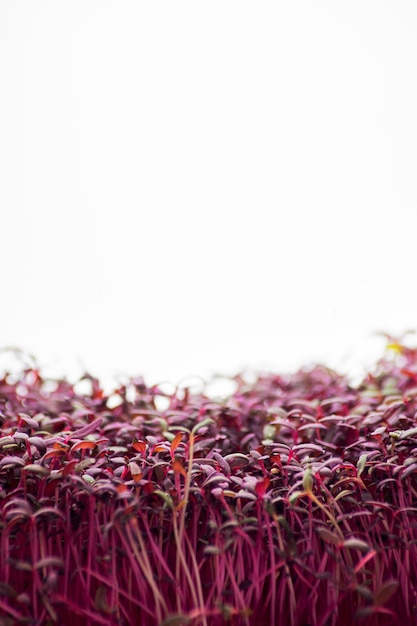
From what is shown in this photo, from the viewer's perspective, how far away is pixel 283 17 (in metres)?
1.78

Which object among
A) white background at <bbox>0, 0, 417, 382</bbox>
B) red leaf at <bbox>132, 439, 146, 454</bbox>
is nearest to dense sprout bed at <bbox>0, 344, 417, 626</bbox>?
red leaf at <bbox>132, 439, 146, 454</bbox>

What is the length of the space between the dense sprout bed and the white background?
78cm

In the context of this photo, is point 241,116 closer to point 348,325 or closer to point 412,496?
point 348,325

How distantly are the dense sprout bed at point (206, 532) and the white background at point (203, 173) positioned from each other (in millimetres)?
781

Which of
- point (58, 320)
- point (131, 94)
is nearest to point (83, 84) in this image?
point (131, 94)

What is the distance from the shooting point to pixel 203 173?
6.07 ft

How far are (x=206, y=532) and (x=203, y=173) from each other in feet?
4.11

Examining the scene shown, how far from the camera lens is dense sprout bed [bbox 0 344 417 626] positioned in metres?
0.80

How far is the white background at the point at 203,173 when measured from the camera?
1777 millimetres

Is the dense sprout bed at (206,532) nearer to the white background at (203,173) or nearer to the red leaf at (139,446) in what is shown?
the red leaf at (139,446)

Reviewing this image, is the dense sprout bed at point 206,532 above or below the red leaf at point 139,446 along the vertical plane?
below

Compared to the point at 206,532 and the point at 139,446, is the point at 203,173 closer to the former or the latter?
the point at 139,446

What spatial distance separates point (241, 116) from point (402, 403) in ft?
3.63

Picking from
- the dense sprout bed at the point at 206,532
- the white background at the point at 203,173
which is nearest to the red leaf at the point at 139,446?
the dense sprout bed at the point at 206,532
